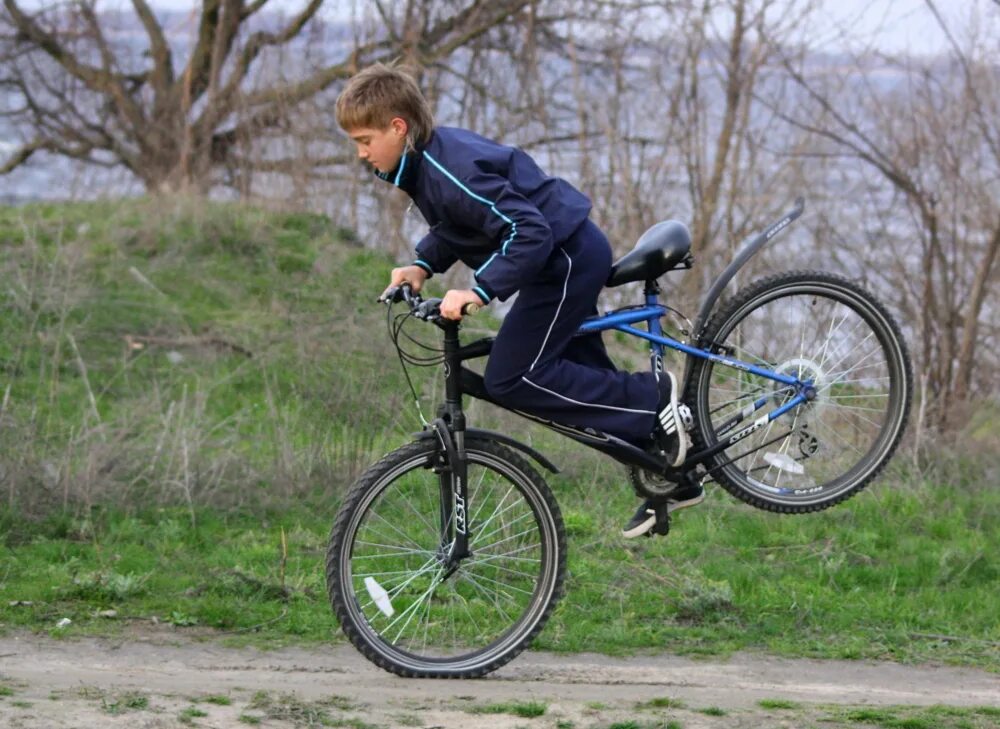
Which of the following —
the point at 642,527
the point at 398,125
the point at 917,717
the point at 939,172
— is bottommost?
the point at 917,717

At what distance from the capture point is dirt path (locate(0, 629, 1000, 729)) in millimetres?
5344

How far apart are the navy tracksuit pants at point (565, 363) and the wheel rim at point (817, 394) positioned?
14.6 inches

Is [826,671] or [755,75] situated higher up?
[755,75]

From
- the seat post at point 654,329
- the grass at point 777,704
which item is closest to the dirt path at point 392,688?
the grass at point 777,704

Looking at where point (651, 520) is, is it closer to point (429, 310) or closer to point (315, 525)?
point (429, 310)

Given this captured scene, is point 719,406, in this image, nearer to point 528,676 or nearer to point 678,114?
point 528,676

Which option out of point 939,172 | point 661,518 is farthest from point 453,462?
point 939,172

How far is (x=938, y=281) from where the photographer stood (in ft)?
44.0

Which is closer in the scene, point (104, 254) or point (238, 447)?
point (238, 447)

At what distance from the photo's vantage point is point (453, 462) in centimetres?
604

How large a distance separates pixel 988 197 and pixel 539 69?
4.93 m

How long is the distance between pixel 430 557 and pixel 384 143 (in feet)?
5.63

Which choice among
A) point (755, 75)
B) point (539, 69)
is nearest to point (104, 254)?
point (539, 69)

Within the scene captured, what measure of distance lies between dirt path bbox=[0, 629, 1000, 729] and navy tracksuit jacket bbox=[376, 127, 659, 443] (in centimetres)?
109
